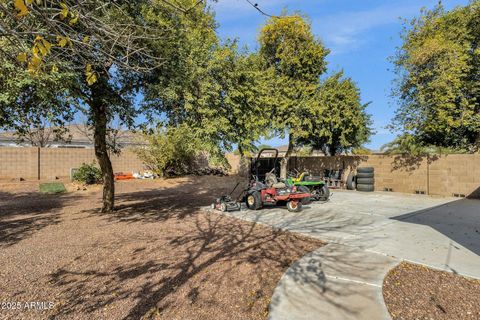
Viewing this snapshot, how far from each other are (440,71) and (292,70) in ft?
19.9

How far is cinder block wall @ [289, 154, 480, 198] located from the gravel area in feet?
31.3

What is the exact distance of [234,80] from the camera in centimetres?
759

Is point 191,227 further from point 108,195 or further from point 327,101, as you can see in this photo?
point 327,101

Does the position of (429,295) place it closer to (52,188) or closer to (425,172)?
(425,172)

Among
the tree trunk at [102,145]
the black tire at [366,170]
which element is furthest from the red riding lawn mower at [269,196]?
the black tire at [366,170]

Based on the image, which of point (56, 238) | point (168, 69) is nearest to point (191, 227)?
point (56, 238)

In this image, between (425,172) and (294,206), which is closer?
(294,206)

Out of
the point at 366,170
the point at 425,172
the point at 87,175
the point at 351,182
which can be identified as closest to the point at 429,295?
the point at 425,172

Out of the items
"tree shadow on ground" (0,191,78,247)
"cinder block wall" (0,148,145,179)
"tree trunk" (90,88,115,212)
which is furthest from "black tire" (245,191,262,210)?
"cinder block wall" (0,148,145,179)

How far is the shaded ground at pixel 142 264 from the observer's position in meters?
3.00

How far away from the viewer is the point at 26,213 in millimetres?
8031

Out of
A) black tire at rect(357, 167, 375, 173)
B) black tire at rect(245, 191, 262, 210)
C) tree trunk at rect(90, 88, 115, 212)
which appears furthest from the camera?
black tire at rect(357, 167, 375, 173)

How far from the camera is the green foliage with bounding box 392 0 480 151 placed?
11242mm

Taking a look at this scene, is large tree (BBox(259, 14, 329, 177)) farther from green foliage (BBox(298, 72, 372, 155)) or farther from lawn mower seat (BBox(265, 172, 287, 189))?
lawn mower seat (BBox(265, 172, 287, 189))
